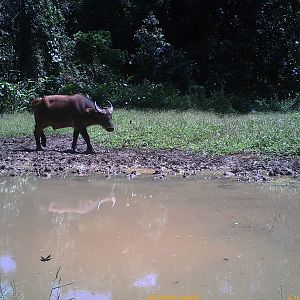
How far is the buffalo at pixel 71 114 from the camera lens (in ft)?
34.2

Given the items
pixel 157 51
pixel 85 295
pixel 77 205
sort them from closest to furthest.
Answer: pixel 85 295 < pixel 77 205 < pixel 157 51

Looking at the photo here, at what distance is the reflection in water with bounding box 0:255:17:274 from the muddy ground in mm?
3568

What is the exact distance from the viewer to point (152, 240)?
4.94 metres

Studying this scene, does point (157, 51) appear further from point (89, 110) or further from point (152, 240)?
point (152, 240)

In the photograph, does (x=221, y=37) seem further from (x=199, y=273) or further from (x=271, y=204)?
(x=199, y=273)

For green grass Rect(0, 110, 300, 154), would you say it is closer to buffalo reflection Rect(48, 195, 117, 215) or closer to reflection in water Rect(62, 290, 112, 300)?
buffalo reflection Rect(48, 195, 117, 215)

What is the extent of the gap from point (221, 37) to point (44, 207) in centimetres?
1659

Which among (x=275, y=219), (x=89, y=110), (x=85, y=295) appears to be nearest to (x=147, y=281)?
(x=85, y=295)

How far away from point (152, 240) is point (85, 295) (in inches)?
49.9

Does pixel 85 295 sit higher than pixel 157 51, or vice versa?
pixel 157 51

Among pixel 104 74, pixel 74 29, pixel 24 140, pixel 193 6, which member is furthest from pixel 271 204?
pixel 74 29

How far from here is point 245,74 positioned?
2081 centimetres

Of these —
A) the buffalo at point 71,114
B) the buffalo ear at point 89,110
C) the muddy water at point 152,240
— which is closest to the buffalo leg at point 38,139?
the buffalo at point 71,114

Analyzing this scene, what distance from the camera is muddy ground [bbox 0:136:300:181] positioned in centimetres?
800
